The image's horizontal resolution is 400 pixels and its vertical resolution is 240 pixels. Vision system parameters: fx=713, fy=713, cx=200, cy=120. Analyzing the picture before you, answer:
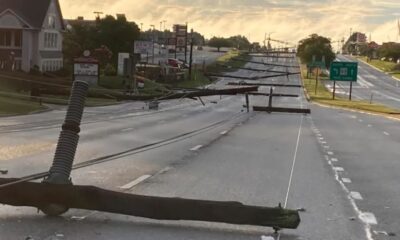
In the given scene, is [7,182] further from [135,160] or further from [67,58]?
[67,58]

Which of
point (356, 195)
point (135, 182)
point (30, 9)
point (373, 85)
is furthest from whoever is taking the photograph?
point (373, 85)

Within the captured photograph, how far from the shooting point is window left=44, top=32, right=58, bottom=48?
76125mm

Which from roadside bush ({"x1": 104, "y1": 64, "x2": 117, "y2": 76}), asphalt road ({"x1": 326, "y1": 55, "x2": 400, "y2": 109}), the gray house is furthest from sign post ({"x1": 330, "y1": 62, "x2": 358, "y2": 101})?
the gray house

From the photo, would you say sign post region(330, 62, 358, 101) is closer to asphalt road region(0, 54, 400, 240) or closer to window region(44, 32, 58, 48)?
window region(44, 32, 58, 48)

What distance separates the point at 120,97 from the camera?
82.7 ft

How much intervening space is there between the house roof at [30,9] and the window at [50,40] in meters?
2.49

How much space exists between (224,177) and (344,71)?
67.2m

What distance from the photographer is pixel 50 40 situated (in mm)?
77375

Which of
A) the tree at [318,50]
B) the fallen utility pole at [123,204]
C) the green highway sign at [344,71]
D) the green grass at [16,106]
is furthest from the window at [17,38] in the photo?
the tree at [318,50]

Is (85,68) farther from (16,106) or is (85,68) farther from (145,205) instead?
(145,205)

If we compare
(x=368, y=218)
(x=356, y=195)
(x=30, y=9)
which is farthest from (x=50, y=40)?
(x=368, y=218)

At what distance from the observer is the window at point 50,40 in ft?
250

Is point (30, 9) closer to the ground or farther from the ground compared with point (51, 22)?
farther from the ground

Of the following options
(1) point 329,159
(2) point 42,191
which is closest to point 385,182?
(1) point 329,159
